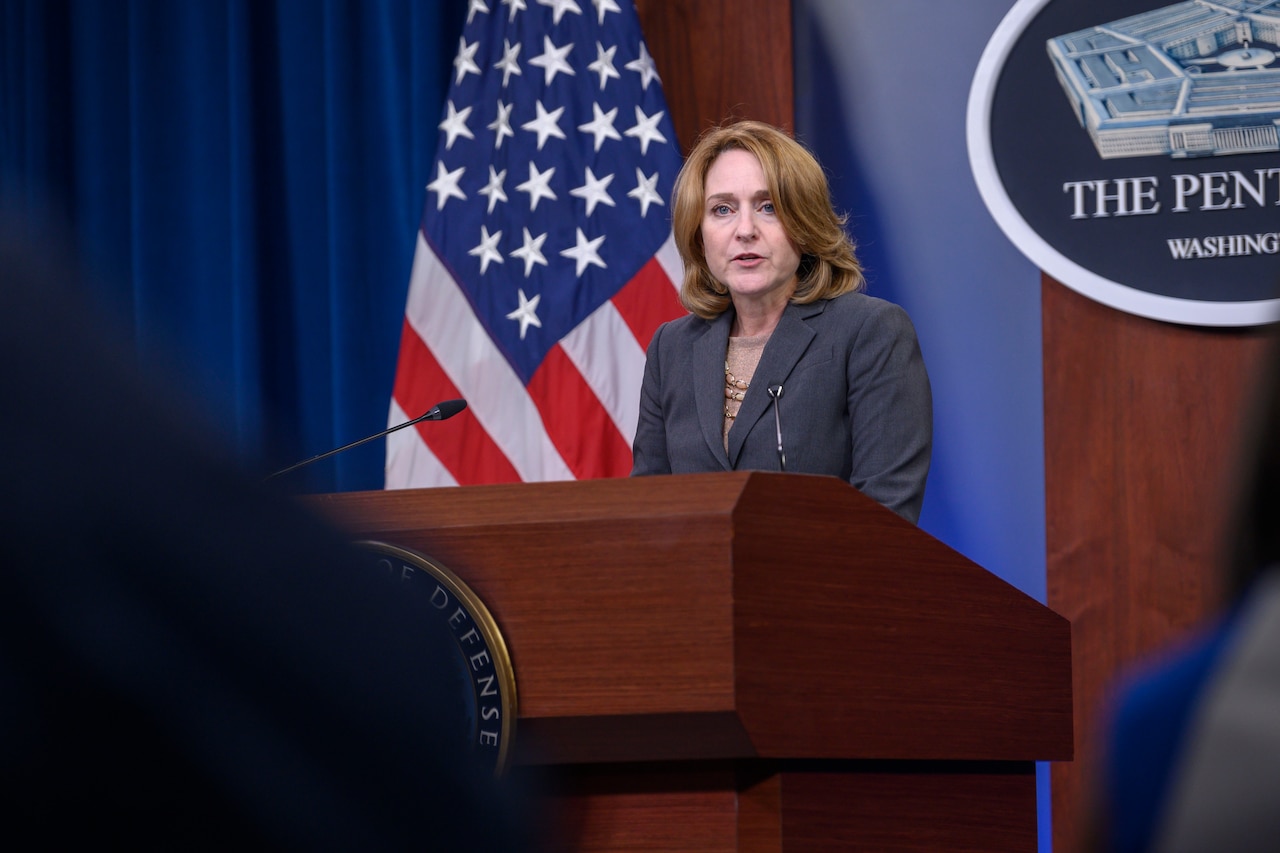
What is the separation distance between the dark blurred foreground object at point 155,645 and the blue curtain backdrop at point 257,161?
13.2ft

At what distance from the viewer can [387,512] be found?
5.55 ft

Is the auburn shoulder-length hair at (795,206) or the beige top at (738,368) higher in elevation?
the auburn shoulder-length hair at (795,206)

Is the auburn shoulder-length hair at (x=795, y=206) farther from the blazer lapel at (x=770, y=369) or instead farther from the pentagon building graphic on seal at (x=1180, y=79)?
the pentagon building graphic on seal at (x=1180, y=79)

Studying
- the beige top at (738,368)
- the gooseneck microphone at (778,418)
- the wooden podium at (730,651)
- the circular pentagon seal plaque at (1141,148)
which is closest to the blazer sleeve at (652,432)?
the beige top at (738,368)

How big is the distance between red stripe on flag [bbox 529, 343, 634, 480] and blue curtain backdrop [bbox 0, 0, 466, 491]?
0.74 m

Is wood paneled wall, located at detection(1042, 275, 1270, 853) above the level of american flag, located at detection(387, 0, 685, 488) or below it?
below

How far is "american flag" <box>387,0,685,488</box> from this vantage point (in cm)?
391

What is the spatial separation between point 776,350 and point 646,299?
1.41 metres

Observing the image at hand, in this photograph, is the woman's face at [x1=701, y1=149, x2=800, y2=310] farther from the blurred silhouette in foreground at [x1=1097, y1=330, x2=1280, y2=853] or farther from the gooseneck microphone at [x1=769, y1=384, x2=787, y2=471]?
the blurred silhouette in foreground at [x1=1097, y1=330, x2=1280, y2=853]

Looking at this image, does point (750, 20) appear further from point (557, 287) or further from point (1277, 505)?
point (1277, 505)

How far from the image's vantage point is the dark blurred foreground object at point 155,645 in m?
0.36

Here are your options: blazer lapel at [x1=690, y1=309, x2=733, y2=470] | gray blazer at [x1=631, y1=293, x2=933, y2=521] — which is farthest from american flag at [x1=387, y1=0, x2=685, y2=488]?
gray blazer at [x1=631, y1=293, x2=933, y2=521]

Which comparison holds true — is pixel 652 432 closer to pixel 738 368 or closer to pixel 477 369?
pixel 738 368

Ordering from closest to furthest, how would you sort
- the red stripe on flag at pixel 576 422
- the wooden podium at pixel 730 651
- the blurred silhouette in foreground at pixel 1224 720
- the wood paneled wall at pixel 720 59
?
the blurred silhouette in foreground at pixel 1224 720, the wooden podium at pixel 730 651, the red stripe on flag at pixel 576 422, the wood paneled wall at pixel 720 59
